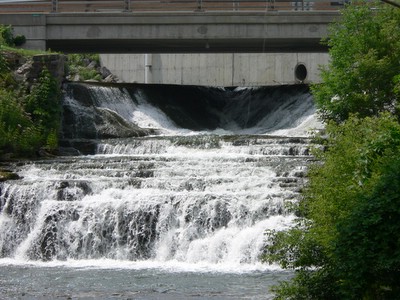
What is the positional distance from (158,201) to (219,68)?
99.7 feet

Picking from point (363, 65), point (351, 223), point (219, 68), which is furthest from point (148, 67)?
point (351, 223)

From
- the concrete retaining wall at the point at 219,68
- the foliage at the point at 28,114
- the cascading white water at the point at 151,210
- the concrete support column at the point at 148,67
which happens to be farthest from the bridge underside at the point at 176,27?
the concrete support column at the point at 148,67

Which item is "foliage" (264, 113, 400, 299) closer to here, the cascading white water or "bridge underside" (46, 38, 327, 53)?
the cascading white water

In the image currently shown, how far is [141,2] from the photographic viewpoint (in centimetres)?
4688

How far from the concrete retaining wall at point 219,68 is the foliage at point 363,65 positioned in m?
18.6

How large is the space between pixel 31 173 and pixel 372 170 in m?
19.1

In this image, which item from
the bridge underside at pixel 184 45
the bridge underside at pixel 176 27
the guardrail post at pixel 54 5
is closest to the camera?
the bridge underside at pixel 176 27

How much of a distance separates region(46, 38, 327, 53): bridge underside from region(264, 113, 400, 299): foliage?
2505cm

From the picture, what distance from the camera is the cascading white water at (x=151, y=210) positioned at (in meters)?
29.6

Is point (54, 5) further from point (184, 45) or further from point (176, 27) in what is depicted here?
point (184, 45)

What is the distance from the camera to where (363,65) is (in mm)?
37375

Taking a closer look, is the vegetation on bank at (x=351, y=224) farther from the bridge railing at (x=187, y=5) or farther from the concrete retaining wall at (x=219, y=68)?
the concrete retaining wall at (x=219, y=68)

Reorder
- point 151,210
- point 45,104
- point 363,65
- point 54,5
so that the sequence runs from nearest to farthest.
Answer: point 151,210 < point 363,65 < point 45,104 < point 54,5

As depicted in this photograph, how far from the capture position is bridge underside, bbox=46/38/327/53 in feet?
150
